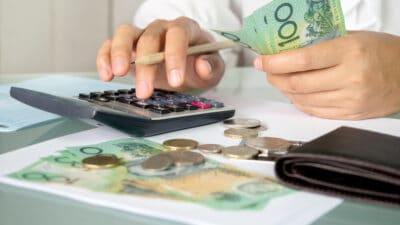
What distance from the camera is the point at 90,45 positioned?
1481mm

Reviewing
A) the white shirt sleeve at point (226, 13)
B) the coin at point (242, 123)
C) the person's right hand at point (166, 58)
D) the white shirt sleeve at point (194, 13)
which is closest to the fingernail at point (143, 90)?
the person's right hand at point (166, 58)

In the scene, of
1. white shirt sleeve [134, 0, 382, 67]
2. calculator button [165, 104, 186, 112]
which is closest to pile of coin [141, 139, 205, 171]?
calculator button [165, 104, 186, 112]

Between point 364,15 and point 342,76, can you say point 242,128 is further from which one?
point 364,15

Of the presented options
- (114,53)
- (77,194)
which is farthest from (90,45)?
(77,194)

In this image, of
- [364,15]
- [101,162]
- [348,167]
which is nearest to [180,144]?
[101,162]

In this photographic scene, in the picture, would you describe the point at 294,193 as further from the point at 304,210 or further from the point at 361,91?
the point at 361,91

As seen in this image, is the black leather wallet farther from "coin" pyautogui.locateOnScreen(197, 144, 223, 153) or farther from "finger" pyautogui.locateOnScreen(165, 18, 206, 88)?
"finger" pyautogui.locateOnScreen(165, 18, 206, 88)

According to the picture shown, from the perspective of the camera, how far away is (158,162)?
56 cm

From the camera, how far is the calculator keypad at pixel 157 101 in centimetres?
72

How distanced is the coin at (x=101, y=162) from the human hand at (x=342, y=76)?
0.27 meters

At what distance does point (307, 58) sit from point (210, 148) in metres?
0.20

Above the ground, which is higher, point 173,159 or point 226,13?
point 226,13

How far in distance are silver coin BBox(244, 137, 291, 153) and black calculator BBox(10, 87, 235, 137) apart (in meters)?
0.10

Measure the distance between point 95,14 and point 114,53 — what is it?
70 cm
